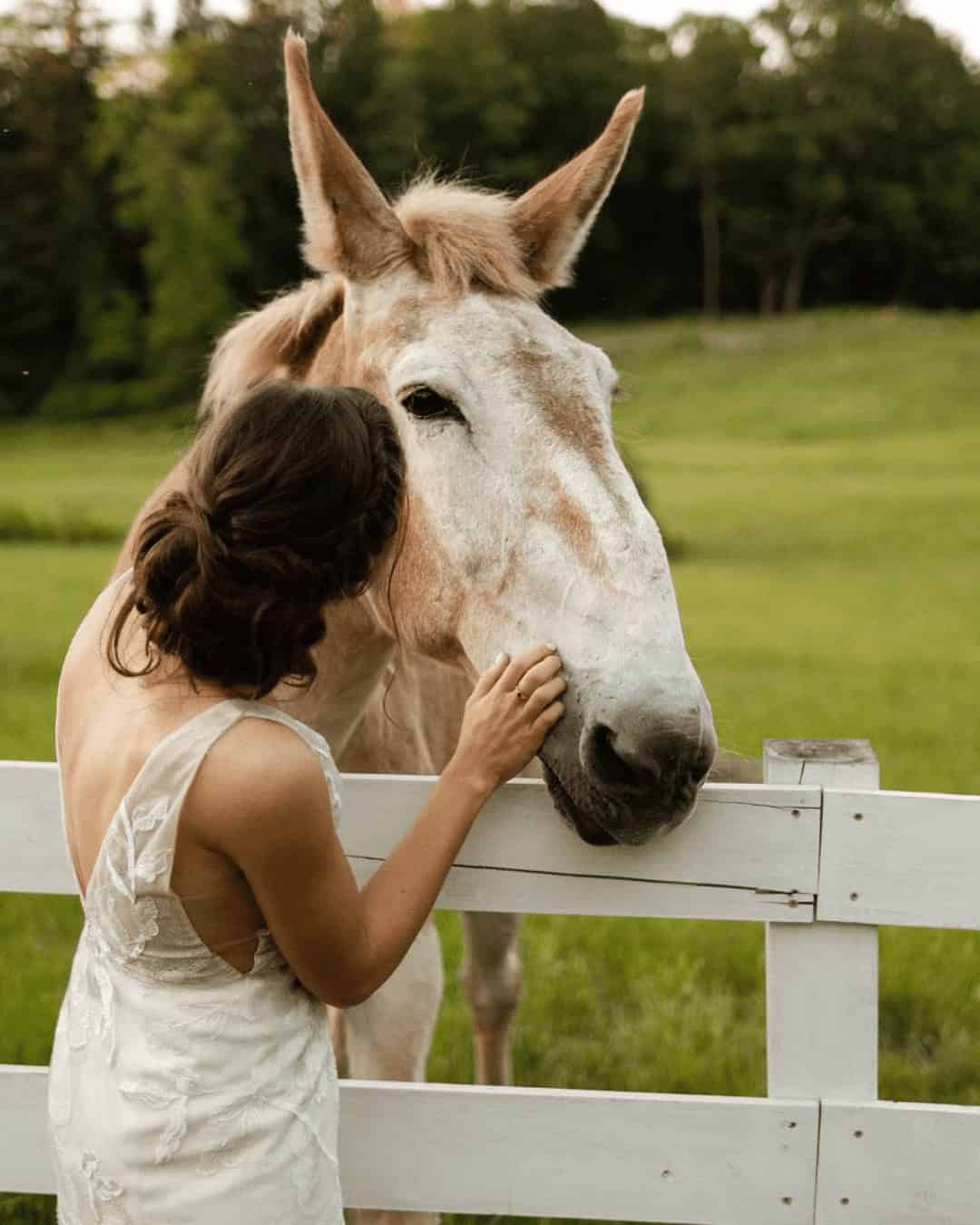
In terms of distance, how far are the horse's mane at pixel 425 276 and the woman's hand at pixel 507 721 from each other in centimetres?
86

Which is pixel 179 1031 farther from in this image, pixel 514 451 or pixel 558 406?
pixel 558 406

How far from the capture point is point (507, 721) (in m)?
2.06

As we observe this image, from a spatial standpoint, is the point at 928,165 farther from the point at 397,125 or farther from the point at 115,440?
the point at 115,440

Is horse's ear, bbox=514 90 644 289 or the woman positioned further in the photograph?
horse's ear, bbox=514 90 644 289

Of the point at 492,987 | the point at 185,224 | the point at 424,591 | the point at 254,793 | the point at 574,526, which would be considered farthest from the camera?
the point at 185,224

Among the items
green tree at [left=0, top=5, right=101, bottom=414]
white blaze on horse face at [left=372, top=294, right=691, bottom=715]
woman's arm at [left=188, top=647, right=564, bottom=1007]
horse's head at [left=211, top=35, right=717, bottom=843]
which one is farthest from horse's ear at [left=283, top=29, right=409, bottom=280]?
green tree at [left=0, top=5, right=101, bottom=414]

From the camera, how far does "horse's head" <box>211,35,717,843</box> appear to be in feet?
6.77

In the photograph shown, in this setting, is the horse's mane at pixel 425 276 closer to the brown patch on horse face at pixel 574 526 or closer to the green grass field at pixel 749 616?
the green grass field at pixel 749 616

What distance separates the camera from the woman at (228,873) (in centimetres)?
177

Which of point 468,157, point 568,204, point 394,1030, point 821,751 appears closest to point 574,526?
point 821,751

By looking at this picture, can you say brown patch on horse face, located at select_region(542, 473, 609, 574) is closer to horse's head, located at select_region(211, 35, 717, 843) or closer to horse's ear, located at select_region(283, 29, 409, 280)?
horse's head, located at select_region(211, 35, 717, 843)

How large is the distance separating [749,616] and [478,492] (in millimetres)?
12333

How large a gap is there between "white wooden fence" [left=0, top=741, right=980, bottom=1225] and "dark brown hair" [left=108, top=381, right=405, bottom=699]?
1.64 feet

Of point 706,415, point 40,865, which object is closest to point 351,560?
point 40,865
